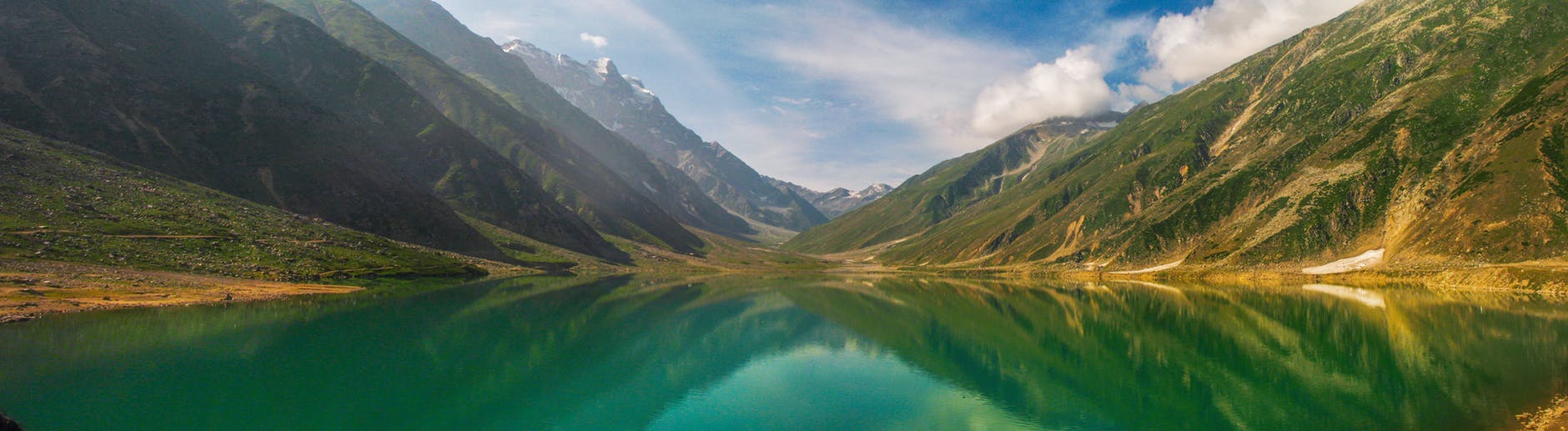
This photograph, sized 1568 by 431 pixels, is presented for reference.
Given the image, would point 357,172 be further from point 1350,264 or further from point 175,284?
point 1350,264

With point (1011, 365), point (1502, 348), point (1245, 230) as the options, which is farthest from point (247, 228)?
point (1245, 230)

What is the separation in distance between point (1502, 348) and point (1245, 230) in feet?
470

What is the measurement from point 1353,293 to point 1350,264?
47.1 meters

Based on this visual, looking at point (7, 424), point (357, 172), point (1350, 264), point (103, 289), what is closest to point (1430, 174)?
point (1350, 264)

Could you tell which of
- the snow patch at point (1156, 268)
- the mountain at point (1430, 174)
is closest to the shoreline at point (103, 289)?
the mountain at point (1430, 174)

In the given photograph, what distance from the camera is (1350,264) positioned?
13412 cm

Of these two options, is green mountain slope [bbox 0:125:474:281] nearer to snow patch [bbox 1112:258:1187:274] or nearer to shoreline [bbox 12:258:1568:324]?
shoreline [bbox 12:258:1568:324]

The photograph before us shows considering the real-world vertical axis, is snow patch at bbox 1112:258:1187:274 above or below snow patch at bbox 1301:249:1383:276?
below

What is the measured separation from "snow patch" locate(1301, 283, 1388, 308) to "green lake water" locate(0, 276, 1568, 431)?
64.2 inches

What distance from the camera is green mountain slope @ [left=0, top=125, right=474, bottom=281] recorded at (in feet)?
274

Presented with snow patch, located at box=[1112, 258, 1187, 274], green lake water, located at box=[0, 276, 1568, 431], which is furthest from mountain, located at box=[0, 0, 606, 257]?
snow patch, located at box=[1112, 258, 1187, 274]

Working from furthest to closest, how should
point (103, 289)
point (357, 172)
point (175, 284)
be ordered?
point (357, 172) < point (175, 284) < point (103, 289)

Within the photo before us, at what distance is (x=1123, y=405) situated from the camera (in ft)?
125

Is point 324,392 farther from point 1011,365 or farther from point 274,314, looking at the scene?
point 1011,365
